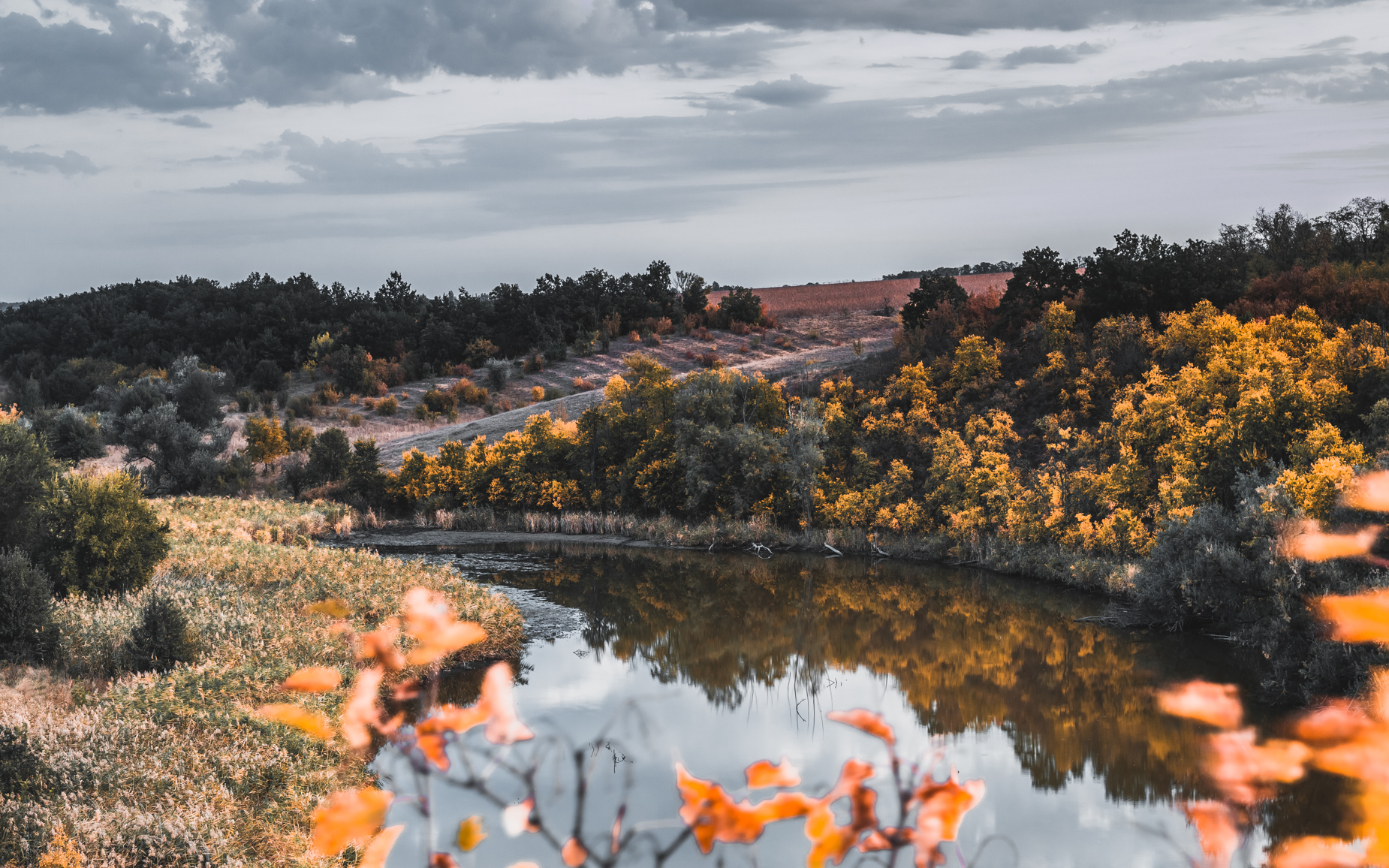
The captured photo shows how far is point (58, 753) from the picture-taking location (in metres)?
6.49

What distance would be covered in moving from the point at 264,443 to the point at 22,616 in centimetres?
1977

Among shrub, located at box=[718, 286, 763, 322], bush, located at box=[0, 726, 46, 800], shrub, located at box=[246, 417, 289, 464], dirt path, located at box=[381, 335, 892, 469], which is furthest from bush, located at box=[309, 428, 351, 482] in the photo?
shrub, located at box=[718, 286, 763, 322]

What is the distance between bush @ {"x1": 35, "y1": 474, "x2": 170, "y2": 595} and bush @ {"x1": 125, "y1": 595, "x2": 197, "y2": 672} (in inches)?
113

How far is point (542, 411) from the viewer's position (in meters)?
29.9

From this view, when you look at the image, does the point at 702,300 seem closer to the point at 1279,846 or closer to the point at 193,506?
the point at 193,506

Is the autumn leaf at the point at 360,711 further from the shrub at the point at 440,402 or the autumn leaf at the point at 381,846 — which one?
the shrub at the point at 440,402

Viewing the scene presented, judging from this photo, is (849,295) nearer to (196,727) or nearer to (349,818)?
(196,727)

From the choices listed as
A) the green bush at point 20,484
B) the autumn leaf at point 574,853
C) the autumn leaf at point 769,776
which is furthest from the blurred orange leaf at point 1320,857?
the green bush at point 20,484

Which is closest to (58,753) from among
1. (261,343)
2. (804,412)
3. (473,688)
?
(473,688)

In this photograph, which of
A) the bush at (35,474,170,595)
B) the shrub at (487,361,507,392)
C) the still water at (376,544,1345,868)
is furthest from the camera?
the shrub at (487,361,507,392)

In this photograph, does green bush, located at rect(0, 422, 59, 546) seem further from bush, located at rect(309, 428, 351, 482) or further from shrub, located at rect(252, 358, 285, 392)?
shrub, located at rect(252, 358, 285, 392)

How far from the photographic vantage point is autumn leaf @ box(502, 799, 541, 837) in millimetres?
1246

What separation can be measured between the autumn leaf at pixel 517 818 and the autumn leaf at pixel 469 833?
37 millimetres

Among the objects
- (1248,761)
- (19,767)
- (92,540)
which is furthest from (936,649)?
(1248,761)
